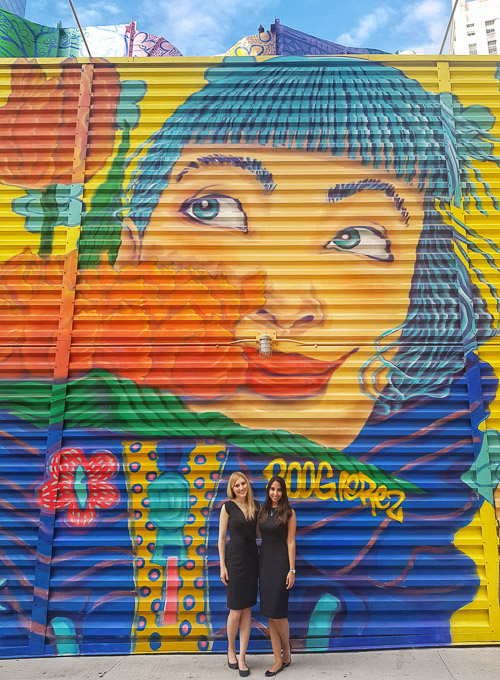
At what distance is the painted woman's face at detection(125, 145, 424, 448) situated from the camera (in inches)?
181

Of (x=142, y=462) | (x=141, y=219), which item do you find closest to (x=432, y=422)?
(x=142, y=462)

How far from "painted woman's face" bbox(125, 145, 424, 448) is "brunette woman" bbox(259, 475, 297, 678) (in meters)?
0.83

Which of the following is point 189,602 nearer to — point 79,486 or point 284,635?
point 284,635

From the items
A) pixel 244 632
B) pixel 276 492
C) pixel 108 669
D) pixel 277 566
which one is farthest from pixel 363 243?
pixel 108 669

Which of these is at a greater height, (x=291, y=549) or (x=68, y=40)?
(x=68, y=40)

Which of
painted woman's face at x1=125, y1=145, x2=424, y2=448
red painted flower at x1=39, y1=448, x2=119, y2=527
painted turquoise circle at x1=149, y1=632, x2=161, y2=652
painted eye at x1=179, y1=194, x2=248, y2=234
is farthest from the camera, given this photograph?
painted eye at x1=179, y1=194, x2=248, y2=234

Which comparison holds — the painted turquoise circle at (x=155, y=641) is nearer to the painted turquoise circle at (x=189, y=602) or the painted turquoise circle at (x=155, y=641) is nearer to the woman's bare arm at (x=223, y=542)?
the painted turquoise circle at (x=189, y=602)

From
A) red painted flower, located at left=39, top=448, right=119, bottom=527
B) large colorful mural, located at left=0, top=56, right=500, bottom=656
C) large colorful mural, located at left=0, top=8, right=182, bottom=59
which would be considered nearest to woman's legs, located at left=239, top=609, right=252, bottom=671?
large colorful mural, located at left=0, top=56, right=500, bottom=656

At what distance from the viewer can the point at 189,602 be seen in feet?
13.7

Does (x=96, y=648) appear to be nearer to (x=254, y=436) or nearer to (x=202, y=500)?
(x=202, y=500)

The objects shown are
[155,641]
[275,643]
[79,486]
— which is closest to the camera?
[275,643]

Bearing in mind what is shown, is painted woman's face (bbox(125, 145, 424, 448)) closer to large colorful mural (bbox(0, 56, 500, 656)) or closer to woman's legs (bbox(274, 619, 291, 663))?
large colorful mural (bbox(0, 56, 500, 656))

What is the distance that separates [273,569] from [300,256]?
3.04 m

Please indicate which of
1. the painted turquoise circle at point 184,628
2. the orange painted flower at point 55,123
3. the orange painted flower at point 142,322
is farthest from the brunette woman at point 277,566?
the orange painted flower at point 55,123
